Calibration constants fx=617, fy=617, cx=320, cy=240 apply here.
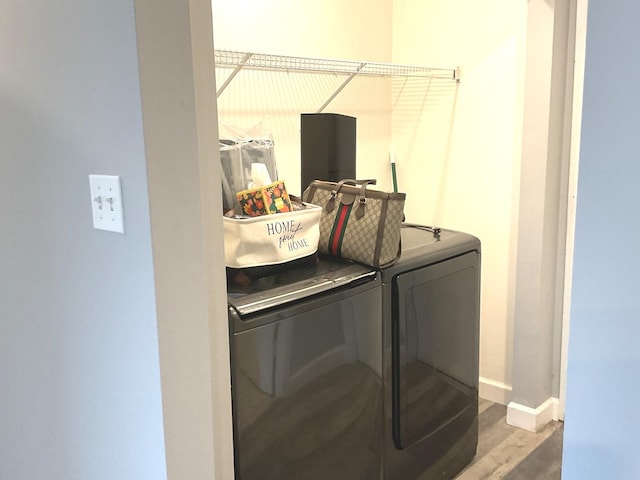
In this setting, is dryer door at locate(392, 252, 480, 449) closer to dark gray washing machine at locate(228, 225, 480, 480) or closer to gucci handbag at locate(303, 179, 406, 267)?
dark gray washing machine at locate(228, 225, 480, 480)

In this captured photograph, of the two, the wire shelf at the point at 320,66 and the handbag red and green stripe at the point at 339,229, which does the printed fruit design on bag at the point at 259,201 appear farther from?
the wire shelf at the point at 320,66

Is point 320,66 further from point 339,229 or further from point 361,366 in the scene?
point 361,366

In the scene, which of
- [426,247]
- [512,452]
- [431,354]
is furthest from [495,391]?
[426,247]

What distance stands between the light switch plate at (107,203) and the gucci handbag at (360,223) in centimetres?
83

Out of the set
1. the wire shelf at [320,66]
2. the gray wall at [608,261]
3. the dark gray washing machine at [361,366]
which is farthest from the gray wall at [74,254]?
the wire shelf at [320,66]

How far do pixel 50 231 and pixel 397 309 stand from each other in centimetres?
108

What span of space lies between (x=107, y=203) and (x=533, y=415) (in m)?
2.23

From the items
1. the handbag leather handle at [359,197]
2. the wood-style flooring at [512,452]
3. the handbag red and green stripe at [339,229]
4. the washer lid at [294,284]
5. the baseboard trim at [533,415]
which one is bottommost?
the wood-style flooring at [512,452]

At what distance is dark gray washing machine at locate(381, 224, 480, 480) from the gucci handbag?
90 millimetres

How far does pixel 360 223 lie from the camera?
1.90m

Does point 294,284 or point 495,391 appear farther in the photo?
point 495,391

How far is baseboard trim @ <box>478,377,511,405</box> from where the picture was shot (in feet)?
9.82

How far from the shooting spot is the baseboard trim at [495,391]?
9.82ft

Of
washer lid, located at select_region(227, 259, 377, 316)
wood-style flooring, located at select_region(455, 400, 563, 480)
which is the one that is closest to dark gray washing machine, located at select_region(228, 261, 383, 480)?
washer lid, located at select_region(227, 259, 377, 316)
